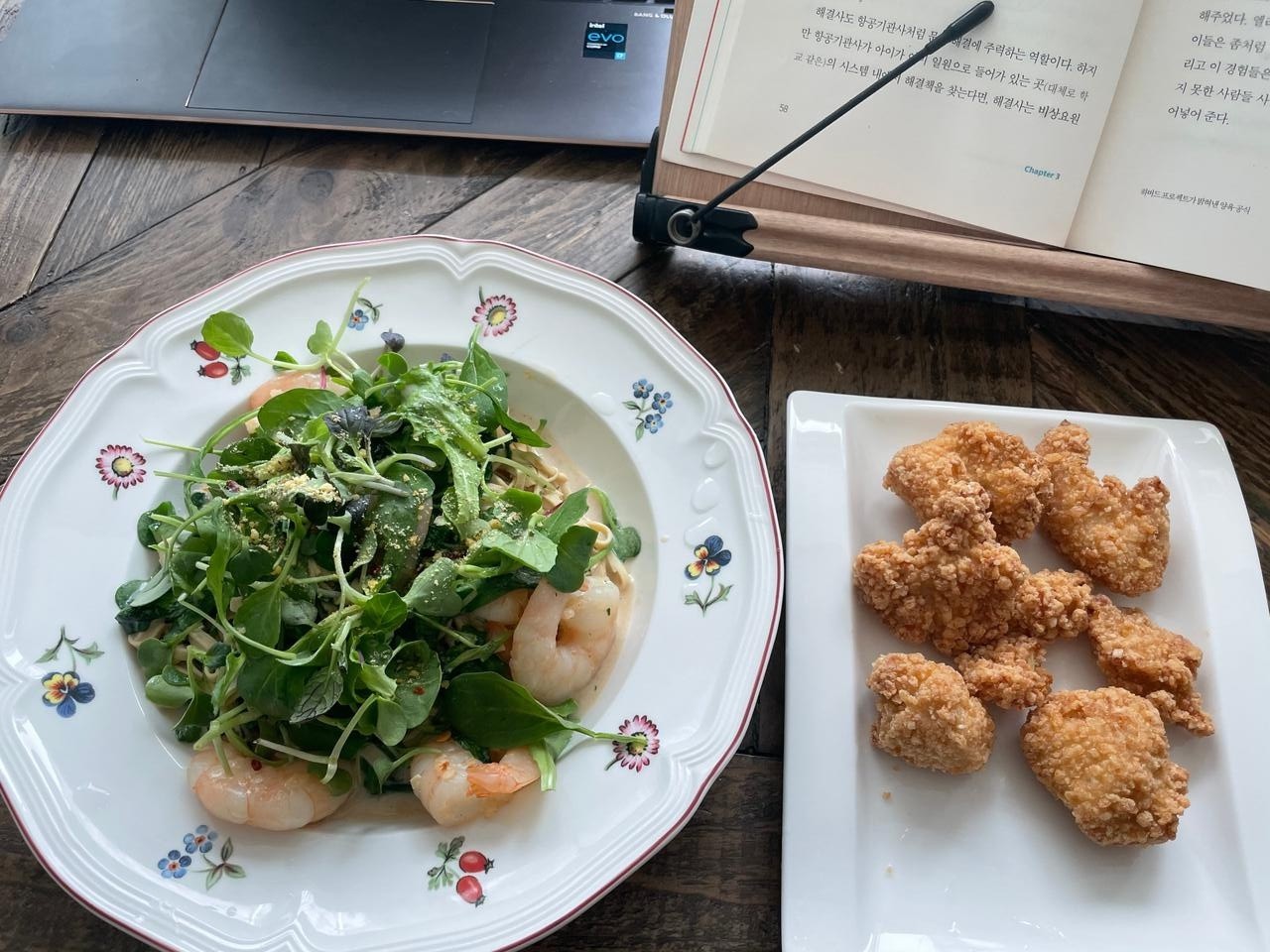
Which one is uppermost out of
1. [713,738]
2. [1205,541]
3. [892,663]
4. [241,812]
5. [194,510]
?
[1205,541]

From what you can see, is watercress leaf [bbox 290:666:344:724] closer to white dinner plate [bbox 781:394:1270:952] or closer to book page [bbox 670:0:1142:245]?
white dinner plate [bbox 781:394:1270:952]

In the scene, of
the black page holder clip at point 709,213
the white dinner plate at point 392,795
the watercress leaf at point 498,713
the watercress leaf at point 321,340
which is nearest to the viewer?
the white dinner plate at point 392,795

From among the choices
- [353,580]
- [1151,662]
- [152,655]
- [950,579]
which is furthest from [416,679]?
[1151,662]

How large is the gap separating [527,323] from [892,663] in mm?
787

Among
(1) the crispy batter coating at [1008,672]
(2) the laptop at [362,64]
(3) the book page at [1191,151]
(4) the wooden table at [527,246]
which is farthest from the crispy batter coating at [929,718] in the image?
(2) the laptop at [362,64]

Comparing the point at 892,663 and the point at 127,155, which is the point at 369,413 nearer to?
the point at 892,663

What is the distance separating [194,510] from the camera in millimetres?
1287

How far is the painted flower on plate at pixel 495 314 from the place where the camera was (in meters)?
1.46

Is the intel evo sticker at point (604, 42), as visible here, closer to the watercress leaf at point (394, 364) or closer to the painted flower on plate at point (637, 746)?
the watercress leaf at point (394, 364)

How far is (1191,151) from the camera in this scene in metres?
1.46

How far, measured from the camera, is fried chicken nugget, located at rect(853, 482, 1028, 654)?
1.31 m

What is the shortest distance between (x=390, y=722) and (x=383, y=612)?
0.14 metres

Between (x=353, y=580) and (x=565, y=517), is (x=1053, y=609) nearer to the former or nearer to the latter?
(x=565, y=517)

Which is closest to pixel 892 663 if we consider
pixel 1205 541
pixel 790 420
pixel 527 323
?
pixel 790 420
